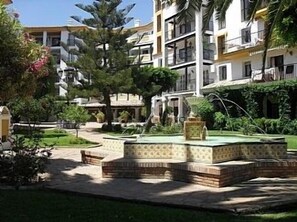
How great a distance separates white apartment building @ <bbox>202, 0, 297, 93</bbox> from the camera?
3272cm

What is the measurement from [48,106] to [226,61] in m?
16.7

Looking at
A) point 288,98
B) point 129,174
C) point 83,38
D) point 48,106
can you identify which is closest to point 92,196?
point 129,174

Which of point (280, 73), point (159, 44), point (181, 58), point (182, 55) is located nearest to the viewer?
point (280, 73)

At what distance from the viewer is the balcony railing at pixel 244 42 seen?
35.9 meters

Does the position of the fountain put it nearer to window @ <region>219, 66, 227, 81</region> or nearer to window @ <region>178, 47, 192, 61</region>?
window @ <region>219, 66, 227, 81</region>

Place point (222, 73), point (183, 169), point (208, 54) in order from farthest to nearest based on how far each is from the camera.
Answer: point (208, 54) < point (222, 73) < point (183, 169)

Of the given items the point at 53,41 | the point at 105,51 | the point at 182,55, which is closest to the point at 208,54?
the point at 182,55

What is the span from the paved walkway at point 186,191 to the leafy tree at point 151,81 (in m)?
23.5

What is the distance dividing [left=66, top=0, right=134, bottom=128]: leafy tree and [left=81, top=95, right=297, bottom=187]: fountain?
66.4ft

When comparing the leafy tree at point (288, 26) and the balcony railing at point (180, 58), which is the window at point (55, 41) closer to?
the balcony railing at point (180, 58)

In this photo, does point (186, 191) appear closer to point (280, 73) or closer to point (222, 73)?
point (280, 73)

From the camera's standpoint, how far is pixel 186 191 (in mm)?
8102

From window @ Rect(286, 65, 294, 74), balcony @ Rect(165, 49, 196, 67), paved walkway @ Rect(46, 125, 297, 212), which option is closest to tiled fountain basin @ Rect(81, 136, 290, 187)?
paved walkway @ Rect(46, 125, 297, 212)

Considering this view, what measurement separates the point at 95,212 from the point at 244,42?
3443cm
